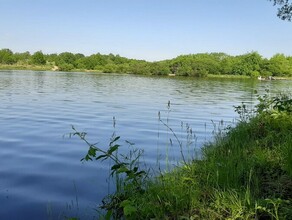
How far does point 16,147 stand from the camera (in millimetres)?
9867

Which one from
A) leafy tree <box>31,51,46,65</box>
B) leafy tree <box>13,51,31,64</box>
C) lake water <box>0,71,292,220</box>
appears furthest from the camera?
leafy tree <box>13,51,31,64</box>

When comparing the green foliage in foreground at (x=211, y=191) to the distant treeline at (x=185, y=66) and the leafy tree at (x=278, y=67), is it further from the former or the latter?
the leafy tree at (x=278, y=67)

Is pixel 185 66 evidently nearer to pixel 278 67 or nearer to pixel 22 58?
pixel 278 67

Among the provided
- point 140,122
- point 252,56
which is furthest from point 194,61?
A: point 140,122

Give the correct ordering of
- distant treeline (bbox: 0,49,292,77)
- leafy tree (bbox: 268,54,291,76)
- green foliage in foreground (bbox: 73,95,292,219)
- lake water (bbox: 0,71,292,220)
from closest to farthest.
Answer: green foliage in foreground (bbox: 73,95,292,219) → lake water (bbox: 0,71,292,220) → distant treeline (bbox: 0,49,292,77) → leafy tree (bbox: 268,54,291,76)

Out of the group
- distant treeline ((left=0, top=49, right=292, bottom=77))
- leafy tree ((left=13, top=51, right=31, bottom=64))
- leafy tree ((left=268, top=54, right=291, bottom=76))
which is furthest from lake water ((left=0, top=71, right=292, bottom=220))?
leafy tree ((left=13, top=51, right=31, bottom=64))

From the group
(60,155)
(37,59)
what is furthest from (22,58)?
(60,155)

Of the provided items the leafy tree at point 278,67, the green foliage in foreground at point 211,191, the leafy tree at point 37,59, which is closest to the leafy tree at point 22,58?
the leafy tree at point 37,59

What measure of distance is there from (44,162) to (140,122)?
7.83m

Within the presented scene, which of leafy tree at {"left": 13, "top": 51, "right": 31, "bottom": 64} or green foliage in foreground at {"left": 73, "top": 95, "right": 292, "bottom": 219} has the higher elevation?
leafy tree at {"left": 13, "top": 51, "right": 31, "bottom": 64}

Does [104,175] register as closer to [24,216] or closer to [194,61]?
[24,216]

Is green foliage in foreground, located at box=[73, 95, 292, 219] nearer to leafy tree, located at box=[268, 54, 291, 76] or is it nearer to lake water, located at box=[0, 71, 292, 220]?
lake water, located at box=[0, 71, 292, 220]

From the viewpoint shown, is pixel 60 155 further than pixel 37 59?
No

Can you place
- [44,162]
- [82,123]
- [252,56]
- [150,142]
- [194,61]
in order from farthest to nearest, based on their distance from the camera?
[252,56]
[194,61]
[82,123]
[150,142]
[44,162]
